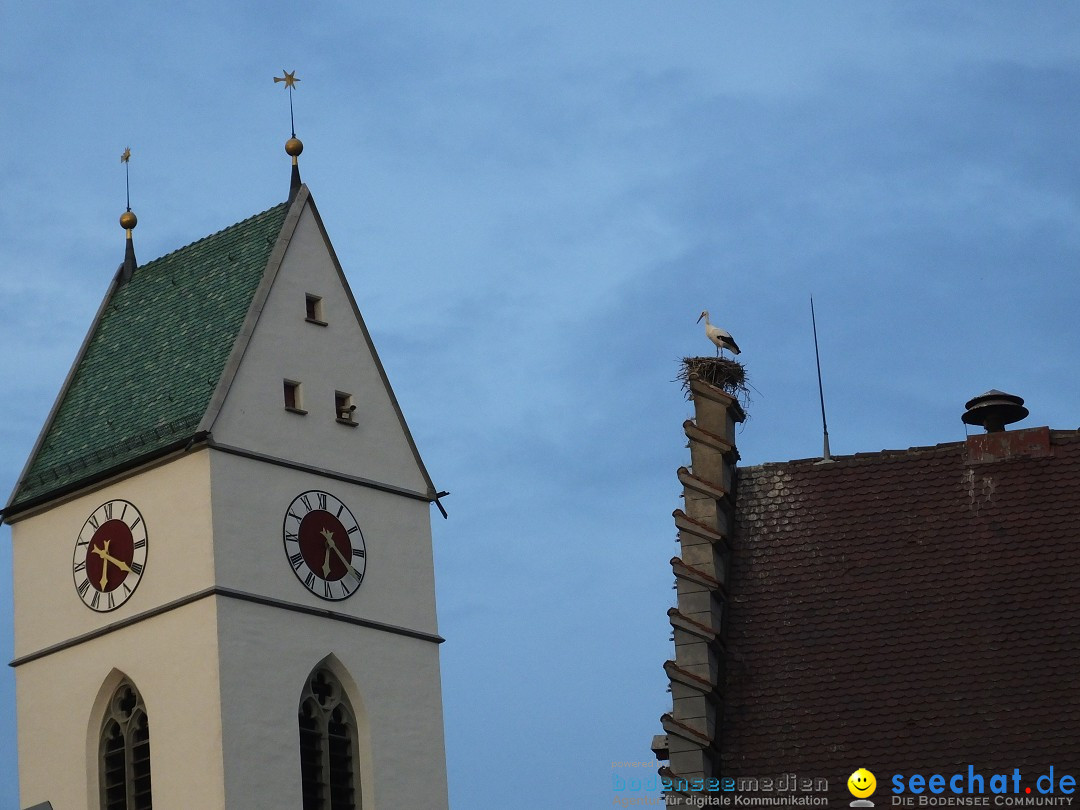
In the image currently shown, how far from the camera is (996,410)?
3744 centimetres

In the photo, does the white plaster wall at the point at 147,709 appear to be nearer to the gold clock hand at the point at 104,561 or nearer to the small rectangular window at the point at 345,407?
the gold clock hand at the point at 104,561

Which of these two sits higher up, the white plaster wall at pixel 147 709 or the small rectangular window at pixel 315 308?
the small rectangular window at pixel 315 308

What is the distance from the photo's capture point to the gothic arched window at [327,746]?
44344 mm

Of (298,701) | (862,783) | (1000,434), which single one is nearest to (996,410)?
(1000,434)

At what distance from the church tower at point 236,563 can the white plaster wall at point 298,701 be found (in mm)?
36

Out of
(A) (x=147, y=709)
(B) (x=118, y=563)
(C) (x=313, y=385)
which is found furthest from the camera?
(C) (x=313, y=385)

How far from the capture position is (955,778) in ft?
111

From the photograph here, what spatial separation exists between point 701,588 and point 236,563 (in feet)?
34.5

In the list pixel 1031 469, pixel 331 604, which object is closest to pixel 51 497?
pixel 331 604

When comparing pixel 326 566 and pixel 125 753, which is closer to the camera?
pixel 125 753

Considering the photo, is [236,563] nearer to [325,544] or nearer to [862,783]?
[325,544]

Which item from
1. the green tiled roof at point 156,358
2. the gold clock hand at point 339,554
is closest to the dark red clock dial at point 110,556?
the green tiled roof at point 156,358

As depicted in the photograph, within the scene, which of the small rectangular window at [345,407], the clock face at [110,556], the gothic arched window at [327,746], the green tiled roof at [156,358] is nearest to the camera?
the gothic arched window at [327,746]

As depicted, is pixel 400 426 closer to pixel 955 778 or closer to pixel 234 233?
pixel 234 233
